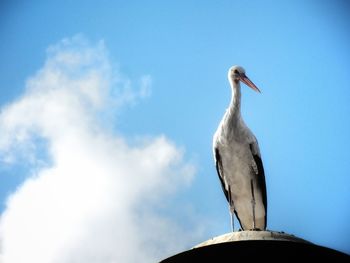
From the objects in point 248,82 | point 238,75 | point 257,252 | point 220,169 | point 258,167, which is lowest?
point 257,252

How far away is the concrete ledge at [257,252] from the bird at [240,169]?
4.79 metres

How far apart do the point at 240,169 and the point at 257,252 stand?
5.13m

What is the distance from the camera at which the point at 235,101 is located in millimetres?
10672

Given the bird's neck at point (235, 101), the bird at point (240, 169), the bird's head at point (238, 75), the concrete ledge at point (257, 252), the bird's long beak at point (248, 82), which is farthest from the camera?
the bird's head at point (238, 75)

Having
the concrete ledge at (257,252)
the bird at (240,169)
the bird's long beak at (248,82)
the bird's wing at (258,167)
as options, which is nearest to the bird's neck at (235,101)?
the bird at (240,169)

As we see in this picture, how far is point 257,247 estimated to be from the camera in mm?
5043

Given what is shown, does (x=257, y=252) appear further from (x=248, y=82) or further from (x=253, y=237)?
(x=248, y=82)

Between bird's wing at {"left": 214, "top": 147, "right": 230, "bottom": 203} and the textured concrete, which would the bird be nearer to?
bird's wing at {"left": 214, "top": 147, "right": 230, "bottom": 203}

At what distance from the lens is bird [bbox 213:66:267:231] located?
33.2 ft

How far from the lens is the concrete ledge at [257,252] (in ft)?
16.3

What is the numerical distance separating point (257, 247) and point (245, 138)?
521cm

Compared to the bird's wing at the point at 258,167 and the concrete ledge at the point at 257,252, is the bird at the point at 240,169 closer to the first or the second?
the bird's wing at the point at 258,167

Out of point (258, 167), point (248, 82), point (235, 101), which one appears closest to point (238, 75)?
point (248, 82)

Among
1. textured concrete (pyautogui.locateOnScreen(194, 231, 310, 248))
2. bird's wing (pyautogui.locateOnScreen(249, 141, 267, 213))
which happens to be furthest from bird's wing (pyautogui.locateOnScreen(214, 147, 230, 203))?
textured concrete (pyautogui.locateOnScreen(194, 231, 310, 248))
